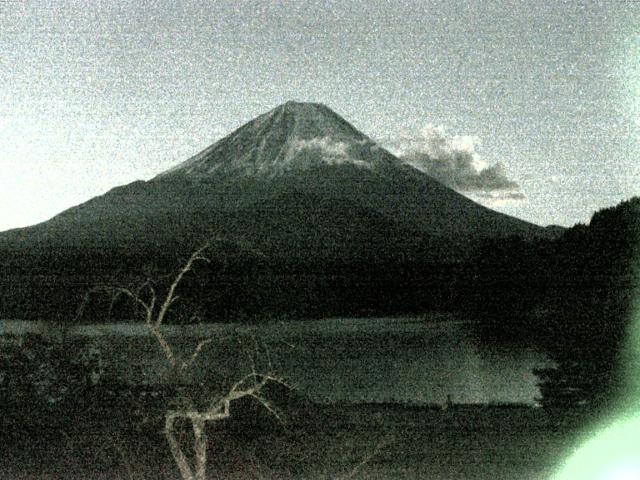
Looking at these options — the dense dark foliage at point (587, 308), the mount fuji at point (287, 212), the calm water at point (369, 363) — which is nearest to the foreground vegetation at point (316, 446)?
the calm water at point (369, 363)

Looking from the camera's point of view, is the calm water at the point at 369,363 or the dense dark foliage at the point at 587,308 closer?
the dense dark foliage at the point at 587,308

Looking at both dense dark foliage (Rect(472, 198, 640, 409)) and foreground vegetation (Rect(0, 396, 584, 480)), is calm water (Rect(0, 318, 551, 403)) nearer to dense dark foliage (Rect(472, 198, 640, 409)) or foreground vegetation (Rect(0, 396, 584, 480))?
foreground vegetation (Rect(0, 396, 584, 480))

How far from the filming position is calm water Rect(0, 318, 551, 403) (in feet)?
44.7

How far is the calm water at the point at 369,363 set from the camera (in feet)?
44.7

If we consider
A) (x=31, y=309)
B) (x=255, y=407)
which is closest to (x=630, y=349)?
(x=255, y=407)

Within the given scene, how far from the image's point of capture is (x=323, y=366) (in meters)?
26.2

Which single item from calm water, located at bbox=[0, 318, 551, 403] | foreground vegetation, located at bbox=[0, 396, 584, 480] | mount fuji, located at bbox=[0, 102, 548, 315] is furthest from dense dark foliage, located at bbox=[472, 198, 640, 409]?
mount fuji, located at bbox=[0, 102, 548, 315]

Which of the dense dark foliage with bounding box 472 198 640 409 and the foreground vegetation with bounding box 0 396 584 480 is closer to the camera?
the foreground vegetation with bounding box 0 396 584 480

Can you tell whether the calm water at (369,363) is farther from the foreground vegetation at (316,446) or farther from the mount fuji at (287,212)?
the mount fuji at (287,212)

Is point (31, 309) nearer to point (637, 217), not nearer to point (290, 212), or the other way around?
point (637, 217)

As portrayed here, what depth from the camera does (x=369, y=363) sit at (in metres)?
27.6

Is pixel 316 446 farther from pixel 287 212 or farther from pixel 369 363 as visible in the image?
pixel 287 212

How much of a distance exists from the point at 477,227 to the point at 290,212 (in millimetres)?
27785

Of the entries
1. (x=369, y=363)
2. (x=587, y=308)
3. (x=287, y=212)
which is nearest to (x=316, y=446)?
(x=587, y=308)
